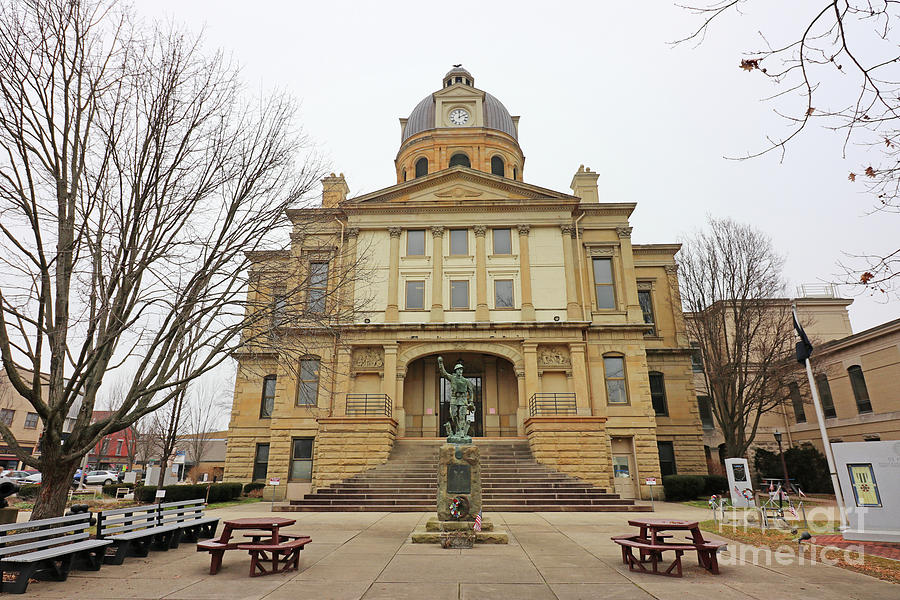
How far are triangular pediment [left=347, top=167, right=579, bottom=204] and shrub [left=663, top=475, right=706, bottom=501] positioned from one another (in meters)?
15.0

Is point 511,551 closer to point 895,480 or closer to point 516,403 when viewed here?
point 895,480

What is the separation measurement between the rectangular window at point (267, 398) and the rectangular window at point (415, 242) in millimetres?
10433

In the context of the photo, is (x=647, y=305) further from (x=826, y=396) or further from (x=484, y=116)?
(x=484, y=116)

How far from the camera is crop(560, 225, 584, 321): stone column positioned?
25.5 metres

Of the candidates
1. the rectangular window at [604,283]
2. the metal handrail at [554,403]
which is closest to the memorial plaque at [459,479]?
the metal handrail at [554,403]

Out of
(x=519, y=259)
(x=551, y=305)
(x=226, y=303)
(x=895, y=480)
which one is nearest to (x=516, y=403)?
(x=551, y=305)

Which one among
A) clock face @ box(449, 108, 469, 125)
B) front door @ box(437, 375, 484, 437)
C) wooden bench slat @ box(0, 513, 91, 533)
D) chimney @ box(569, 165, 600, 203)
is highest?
clock face @ box(449, 108, 469, 125)

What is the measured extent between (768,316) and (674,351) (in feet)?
16.2

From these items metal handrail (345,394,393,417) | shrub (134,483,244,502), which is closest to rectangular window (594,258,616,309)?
metal handrail (345,394,393,417)

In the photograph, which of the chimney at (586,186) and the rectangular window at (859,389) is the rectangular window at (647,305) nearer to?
the chimney at (586,186)

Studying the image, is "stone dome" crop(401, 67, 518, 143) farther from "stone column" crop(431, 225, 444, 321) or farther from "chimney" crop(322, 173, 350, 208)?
"stone column" crop(431, 225, 444, 321)

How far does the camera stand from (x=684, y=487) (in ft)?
74.5

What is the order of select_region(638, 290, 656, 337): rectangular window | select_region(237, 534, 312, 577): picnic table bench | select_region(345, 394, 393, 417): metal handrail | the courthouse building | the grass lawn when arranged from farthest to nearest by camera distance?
select_region(638, 290, 656, 337): rectangular window, the courthouse building, select_region(345, 394, 393, 417): metal handrail, the grass lawn, select_region(237, 534, 312, 577): picnic table bench

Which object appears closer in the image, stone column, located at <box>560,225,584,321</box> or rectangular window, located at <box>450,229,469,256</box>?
stone column, located at <box>560,225,584,321</box>
